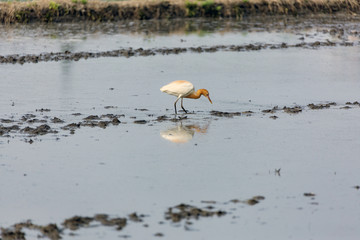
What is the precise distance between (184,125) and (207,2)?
24.1m

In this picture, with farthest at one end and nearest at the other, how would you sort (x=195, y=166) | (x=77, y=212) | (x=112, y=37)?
(x=112, y=37) → (x=195, y=166) → (x=77, y=212)

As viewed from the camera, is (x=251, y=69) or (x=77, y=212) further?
(x=251, y=69)

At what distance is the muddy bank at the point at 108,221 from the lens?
26.9 feet

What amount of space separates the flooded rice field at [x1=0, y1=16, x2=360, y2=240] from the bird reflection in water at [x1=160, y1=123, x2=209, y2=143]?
0.02 meters

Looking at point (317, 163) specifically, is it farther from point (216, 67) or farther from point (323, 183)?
point (216, 67)

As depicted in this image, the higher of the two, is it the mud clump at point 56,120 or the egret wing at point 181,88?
the egret wing at point 181,88

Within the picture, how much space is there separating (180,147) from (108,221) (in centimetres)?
407

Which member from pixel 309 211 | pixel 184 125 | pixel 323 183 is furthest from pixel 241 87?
pixel 309 211

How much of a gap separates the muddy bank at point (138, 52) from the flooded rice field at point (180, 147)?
0.17m

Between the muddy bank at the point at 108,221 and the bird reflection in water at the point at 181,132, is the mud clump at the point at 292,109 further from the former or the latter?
the muddy bank at the point at 108,221

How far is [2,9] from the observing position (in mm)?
33719

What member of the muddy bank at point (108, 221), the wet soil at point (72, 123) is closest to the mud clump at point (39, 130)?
the wet soil at point (72, 123)

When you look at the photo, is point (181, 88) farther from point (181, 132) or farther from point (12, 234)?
point (12, 234)

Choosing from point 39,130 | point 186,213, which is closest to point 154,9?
point 39,130
